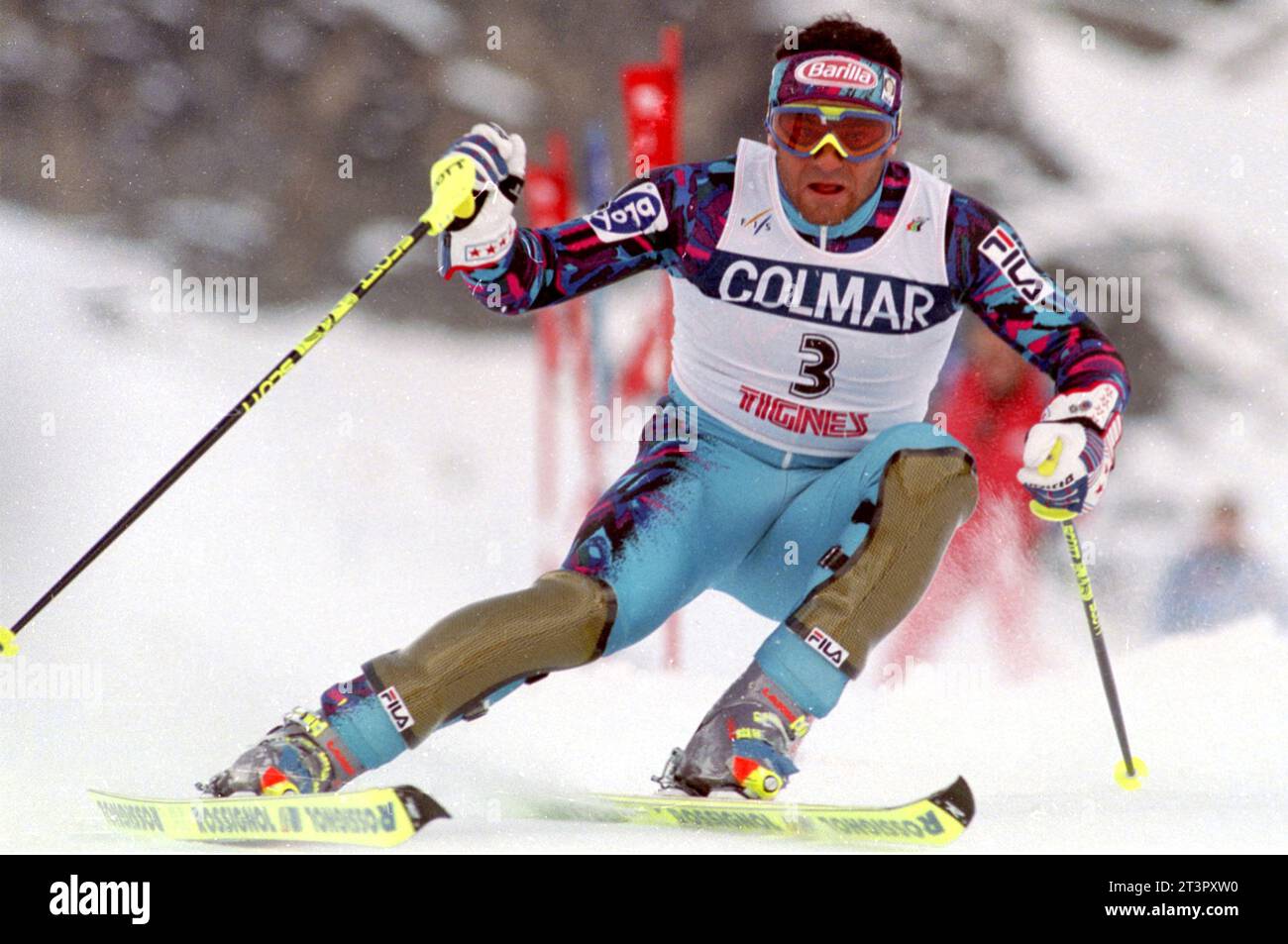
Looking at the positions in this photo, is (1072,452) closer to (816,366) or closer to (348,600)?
(816,366)

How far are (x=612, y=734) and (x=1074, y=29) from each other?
2.68 metres

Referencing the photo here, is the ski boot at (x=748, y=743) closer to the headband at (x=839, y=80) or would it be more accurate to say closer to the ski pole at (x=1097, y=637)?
the ski pole at (x=1097, y=637)

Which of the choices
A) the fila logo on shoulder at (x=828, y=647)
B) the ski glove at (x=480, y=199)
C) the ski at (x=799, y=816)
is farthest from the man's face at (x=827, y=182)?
the ski at (x=799, y=816)

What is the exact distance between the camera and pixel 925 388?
10.4 ft

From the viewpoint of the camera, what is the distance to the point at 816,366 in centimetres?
306

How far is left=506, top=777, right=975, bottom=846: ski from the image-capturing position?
8.01 ft

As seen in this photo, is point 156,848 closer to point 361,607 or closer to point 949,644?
point 361,607

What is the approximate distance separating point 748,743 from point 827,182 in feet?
3.42

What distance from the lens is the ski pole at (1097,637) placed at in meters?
2.84

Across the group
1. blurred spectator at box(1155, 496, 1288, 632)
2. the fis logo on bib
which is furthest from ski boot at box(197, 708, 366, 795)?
blurred spectator at box(1155, 496, 1288, 632)

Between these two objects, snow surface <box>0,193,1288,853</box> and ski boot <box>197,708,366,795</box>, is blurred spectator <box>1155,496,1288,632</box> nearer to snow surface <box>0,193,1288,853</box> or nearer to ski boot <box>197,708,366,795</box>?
snow surface <box>0,193,1288,853</box>

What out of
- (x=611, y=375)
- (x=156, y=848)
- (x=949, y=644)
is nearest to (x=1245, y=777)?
(x=949, y=644)

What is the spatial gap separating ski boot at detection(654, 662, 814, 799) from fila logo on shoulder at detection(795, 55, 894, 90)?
1.06 metres

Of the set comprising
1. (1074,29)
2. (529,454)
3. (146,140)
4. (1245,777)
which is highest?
(1074,29)
